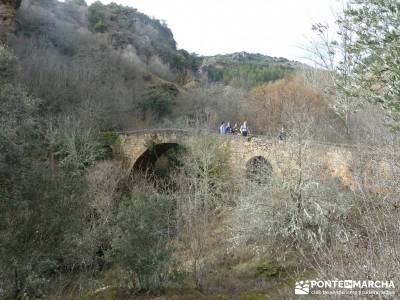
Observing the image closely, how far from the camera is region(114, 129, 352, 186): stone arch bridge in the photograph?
12617 millimetres

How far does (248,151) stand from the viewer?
63.2 feet

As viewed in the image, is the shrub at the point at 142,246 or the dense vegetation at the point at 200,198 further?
the shrub at the point at 142,246

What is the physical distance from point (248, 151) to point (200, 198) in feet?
17.9

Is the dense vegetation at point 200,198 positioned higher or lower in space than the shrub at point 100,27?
lower

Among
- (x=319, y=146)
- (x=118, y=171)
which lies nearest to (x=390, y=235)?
(x=319, y=146)

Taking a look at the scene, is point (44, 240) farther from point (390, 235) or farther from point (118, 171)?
point (118, 171)

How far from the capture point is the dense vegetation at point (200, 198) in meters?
4.29

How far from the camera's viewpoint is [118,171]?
1817 cm

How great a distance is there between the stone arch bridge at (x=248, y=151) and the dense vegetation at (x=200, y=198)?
119mm
